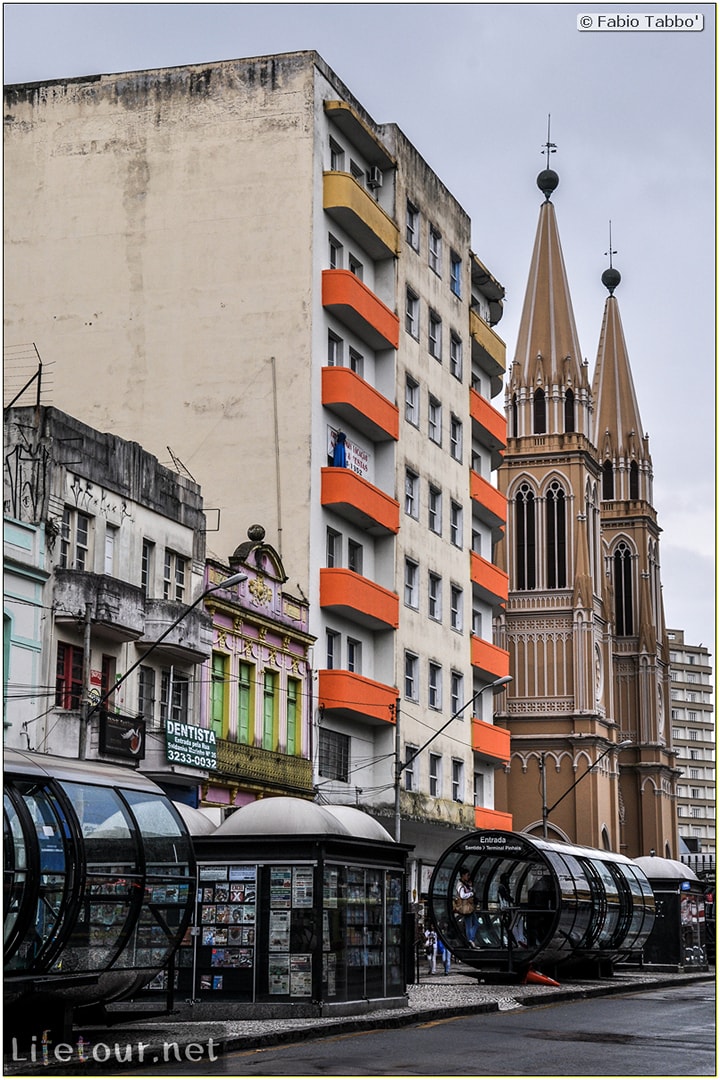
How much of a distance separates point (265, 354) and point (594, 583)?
70.7m

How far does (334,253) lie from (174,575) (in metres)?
15.3

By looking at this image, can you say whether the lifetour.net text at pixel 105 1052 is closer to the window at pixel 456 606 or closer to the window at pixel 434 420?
the window at pixel 434 420

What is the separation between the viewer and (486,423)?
6538cm

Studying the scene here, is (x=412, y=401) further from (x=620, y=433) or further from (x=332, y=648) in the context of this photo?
(x=620, y=433)

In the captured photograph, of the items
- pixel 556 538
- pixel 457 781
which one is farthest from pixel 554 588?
pixel 457 781

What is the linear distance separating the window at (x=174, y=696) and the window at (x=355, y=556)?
12979mm

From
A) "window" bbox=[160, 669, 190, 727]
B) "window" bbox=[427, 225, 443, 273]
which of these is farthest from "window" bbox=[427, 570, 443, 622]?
"window" bbox=[160, 669, 190, 727]

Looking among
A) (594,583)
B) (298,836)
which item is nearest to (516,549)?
(594,583)

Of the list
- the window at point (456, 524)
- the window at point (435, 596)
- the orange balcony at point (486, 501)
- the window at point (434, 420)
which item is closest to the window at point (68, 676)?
the window at point (435, 596)

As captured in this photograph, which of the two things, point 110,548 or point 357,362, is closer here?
point 110,548

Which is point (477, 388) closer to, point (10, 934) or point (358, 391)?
point (358, 391)

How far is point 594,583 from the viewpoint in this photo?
116438 millimetres

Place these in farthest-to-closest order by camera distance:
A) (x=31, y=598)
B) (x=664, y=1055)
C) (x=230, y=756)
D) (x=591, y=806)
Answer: (x=591, y=806) < (x=230, y=756) < (x=31, y=598) < (x=664, y=1055)

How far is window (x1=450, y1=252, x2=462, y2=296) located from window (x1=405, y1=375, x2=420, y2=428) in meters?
6.72
